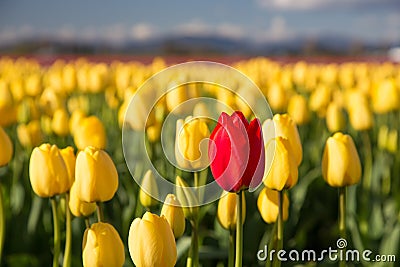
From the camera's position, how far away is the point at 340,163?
4.74 ft

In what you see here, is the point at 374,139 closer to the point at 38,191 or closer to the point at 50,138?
the point at 50,138

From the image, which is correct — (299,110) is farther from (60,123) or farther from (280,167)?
(280,167)

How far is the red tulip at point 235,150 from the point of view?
42.4 inches

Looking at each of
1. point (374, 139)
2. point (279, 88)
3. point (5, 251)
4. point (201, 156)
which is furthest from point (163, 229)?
point (374, 139)

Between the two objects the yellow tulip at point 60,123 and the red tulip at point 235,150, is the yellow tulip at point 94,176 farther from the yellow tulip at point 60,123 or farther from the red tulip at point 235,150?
the yellow tulip at point 60,123

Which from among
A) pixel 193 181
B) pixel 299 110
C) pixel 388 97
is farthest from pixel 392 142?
pixel 193 181

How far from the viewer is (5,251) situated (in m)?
2.27

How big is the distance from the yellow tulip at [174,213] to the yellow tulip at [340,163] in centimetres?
41

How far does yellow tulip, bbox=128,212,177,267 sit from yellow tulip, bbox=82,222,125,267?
0.09m

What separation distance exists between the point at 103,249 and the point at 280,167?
0.39 meters

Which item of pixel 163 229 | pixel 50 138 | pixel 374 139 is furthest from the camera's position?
pixel 374 139

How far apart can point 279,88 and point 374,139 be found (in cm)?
78

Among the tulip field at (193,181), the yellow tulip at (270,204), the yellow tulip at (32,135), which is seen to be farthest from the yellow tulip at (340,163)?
the yellow tulip at (32,135)

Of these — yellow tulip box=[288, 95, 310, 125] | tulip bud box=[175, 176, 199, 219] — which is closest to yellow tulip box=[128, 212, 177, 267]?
tulip bud box=[175, 176, 199, 219]
